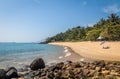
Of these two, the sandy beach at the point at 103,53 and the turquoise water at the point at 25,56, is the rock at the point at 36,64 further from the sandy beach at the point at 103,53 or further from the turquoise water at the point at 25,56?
the sandy beach at the point at 103,53

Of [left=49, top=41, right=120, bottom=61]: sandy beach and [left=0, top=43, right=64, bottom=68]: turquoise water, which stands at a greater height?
[left=49, top=41, right=120, bottom=61]: sandy beach

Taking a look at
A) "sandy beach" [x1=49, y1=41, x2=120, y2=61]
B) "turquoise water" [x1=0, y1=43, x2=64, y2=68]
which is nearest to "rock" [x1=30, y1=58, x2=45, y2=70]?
"turquoise water" [x1=0, y1=43, x2=64, y2=68]

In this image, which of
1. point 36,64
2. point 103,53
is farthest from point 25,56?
point 36,64

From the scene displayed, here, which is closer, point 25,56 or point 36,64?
point 36,64

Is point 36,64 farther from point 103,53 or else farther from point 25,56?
point 25,56

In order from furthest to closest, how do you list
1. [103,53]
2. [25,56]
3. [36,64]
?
[25,56]
[103,53]
[36,64]

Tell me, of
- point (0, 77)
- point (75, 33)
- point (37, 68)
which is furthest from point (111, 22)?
point (0, 77)

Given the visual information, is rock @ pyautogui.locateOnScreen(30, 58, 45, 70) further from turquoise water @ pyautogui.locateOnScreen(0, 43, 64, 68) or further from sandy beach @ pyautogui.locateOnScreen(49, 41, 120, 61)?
sandy beach @ pyautogui.locateOnScreen(49, 41, 120, 61)

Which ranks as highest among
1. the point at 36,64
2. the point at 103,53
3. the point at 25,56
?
the point at 103,53

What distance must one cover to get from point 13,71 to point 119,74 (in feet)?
23.7

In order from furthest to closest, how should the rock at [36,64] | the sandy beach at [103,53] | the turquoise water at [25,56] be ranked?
the turquoise water at [25,56] → the sandy beach at [103,53] → the rock at [36,64]

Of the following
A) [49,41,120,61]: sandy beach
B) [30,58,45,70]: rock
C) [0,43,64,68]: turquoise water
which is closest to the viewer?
[30,58,45,70]: rock

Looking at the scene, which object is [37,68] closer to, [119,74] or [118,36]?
[119,74]

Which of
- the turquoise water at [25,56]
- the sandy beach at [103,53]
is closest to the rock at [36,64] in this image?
the turquoise water at [25,56]
